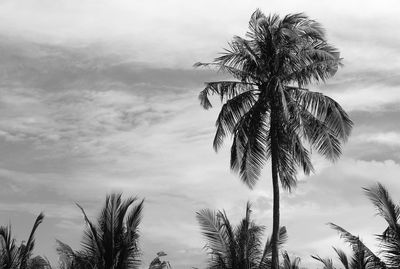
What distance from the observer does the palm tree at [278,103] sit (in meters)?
23.0

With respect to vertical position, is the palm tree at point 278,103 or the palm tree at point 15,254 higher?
the palm tree at point 278,103

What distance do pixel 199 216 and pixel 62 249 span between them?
17.3ft

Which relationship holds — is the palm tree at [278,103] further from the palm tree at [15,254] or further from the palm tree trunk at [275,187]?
the palm tree at [15,254]

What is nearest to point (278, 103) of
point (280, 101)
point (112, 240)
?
point (280, 101)

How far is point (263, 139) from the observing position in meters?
23.6

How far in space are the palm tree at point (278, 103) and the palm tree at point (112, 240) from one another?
4.80m

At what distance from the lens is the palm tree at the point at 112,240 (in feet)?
70.9

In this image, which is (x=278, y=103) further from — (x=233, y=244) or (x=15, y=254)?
(x=15, y=254)

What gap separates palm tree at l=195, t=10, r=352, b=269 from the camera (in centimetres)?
2297

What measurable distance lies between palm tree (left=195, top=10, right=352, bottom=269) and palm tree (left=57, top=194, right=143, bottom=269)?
189 inches

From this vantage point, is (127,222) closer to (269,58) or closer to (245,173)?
(245,173)

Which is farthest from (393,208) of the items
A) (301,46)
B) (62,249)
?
(62,249)

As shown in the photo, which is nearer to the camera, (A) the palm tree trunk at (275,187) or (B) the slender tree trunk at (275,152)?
(A) the palm tree trunk at (275,187)

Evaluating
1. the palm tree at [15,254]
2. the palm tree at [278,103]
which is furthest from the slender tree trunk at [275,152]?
the palm tree at [15,254]
